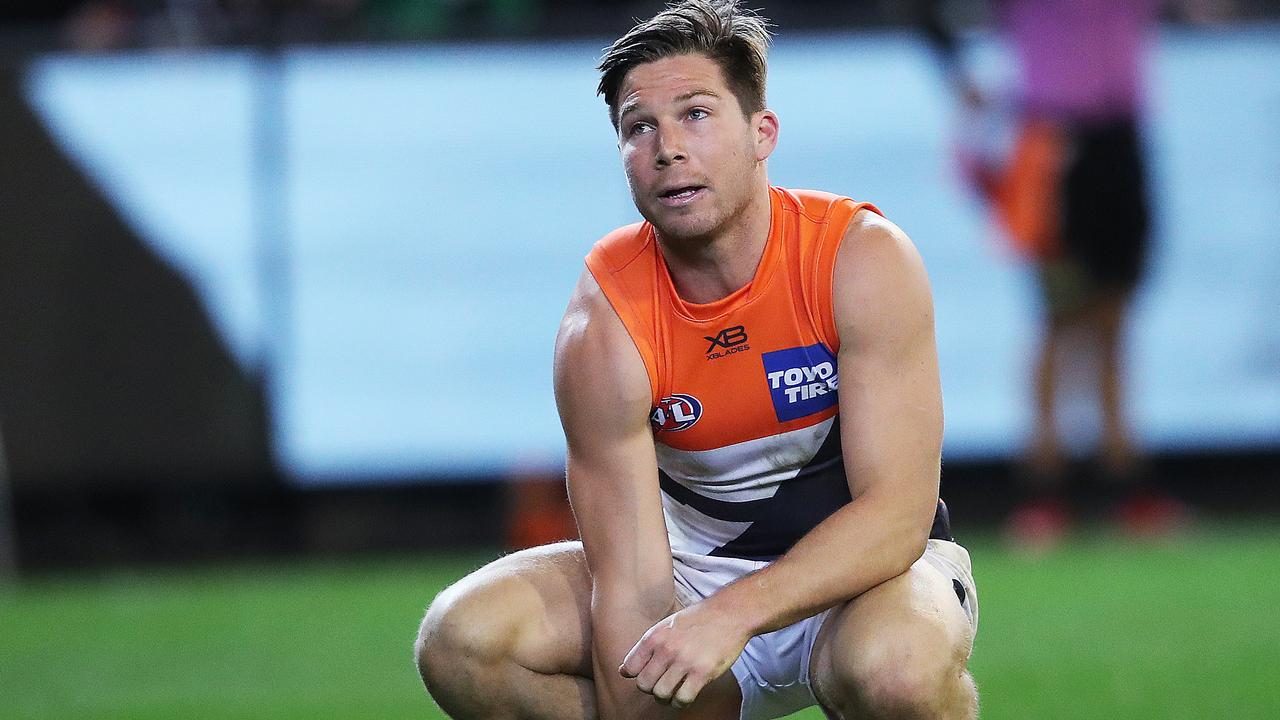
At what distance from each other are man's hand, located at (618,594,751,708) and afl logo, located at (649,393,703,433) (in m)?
0.39

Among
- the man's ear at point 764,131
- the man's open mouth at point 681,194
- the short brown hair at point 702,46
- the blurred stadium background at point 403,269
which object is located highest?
the short brown hair at point 702,46

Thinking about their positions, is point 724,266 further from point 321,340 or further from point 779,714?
point 321,340

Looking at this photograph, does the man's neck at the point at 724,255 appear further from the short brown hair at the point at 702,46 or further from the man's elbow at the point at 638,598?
the man's elbow at the point at 638,598

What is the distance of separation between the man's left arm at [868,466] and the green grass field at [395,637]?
132 cm

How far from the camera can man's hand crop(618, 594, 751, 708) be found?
2.86 metres

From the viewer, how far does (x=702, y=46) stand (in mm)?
3119

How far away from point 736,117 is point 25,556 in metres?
5.81

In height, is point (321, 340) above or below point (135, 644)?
above

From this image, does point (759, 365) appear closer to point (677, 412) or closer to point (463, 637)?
point (677, 412)

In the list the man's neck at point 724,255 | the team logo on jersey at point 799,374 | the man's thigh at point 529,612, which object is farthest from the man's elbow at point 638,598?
the man's neck at point 724,255

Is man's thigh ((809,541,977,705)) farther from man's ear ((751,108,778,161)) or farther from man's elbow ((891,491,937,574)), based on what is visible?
man's ear ((751,108,778,161))

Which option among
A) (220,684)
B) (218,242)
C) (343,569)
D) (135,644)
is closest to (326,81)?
(218,242)

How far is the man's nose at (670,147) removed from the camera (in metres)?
3.04

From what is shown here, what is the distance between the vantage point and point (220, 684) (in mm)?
4984
